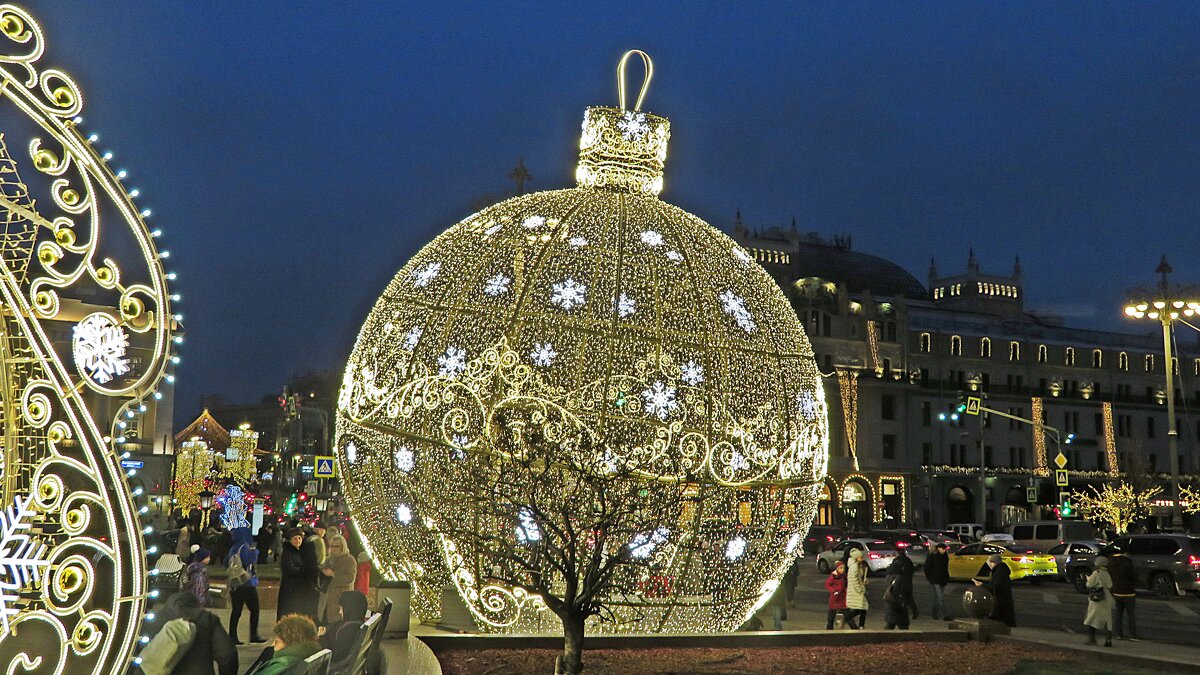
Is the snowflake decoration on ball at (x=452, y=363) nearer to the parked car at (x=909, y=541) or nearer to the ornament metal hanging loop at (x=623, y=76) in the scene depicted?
the ornament metal hanging loop at (x=623, y=76)

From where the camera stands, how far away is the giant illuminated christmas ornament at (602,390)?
12281 millimetres

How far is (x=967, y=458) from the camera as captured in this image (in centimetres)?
7181

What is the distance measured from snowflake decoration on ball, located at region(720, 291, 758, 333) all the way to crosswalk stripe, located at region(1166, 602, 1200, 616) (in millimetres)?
14647

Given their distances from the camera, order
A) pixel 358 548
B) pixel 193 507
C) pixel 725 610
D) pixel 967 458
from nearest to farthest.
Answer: pixel 725 610
pixel 358 548
pixel 193 507
pixel 967 458

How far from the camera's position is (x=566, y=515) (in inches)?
398

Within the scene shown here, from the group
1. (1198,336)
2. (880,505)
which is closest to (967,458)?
(880,505)

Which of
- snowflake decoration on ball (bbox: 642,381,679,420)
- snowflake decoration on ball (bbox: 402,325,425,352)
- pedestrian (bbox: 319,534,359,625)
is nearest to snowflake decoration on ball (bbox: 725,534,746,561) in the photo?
snowflake decoration on ball (bbox: 642,381,679,420)

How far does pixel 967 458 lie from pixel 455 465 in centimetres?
6353

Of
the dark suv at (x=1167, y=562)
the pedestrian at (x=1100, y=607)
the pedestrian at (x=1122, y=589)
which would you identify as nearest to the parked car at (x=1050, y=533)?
the dark suv at (x=1167, y=562)

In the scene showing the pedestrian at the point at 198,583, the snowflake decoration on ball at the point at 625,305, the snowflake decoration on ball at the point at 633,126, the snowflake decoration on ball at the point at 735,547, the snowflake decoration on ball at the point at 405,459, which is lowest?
the pedestrian at the point at 198,583

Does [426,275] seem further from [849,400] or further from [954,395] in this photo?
[954,395]

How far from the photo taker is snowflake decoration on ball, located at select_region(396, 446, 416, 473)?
12.6m

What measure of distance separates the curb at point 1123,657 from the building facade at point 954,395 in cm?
4826

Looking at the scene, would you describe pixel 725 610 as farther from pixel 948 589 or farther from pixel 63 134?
pixel 948 589
